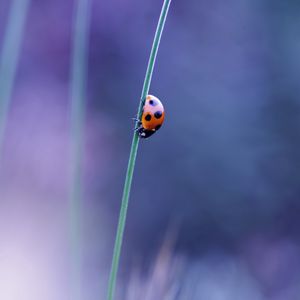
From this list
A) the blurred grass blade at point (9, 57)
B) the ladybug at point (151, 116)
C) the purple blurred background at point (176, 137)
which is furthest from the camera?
the purple blurred background at point (176, 137)

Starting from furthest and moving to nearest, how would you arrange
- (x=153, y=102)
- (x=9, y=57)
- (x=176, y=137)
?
(x=176, y=137) < (x=153, y=102) < (x=9, y=57)

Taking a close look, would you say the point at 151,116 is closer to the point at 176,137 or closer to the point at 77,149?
the point at 77,149

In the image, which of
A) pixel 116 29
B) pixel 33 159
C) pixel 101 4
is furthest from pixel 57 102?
pixel 116 29

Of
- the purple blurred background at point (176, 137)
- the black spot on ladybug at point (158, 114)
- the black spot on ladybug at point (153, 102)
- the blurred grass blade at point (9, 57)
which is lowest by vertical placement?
the purple blurred background at point (176, 137)

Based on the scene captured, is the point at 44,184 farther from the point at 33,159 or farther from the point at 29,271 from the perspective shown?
the point at 29,271

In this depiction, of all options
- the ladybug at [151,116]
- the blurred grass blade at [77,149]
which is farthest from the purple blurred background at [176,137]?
the blurred grass blade at [77,149]

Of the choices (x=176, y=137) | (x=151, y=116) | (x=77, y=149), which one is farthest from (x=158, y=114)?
(x=176, y=137)

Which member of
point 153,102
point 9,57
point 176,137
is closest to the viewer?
point 9,57

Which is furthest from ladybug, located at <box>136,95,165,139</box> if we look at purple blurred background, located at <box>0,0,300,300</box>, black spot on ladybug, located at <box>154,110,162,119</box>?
purple blurred background, located at <box>0,0,300,300</box>

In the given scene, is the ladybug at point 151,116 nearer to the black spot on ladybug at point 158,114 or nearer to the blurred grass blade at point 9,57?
the black spot on ladybug at point 158,114

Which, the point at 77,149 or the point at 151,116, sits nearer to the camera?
the point at 77,149
